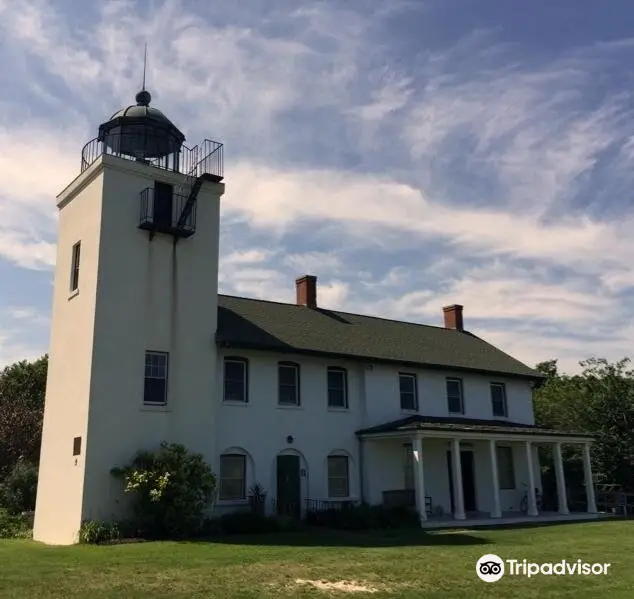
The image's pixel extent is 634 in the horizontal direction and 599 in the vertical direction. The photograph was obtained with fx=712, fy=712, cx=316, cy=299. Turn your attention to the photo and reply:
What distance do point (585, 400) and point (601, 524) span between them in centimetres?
1116

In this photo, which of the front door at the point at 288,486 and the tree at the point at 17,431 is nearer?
the front door at the point at 288,486

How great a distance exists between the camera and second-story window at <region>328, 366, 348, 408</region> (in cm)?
2492

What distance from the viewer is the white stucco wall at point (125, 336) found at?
768 inches

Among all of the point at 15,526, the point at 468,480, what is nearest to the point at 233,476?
the point at 15,526

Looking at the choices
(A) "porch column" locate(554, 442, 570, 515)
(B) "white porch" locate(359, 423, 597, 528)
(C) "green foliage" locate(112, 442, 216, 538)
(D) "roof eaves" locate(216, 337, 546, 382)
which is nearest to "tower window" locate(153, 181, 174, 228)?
(D) "roof eaves" locate(216, 337, 546, 382)

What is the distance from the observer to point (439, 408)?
89.8ft

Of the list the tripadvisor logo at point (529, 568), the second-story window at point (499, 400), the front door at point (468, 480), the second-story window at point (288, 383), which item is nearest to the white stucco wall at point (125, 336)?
the second-story window at point (288, 383)

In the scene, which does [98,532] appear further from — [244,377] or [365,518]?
[365,518]

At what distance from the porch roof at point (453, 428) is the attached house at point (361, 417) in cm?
7

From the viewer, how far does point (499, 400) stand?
97.8 ft

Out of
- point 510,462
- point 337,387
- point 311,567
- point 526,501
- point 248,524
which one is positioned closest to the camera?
point 311,567

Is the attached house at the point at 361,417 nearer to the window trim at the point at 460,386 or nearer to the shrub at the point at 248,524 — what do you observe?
the window trim at the point at 460,386

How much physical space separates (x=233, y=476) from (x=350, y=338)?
7484 millimetres

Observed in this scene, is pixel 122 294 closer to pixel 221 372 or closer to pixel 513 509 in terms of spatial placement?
pixel 221 372
